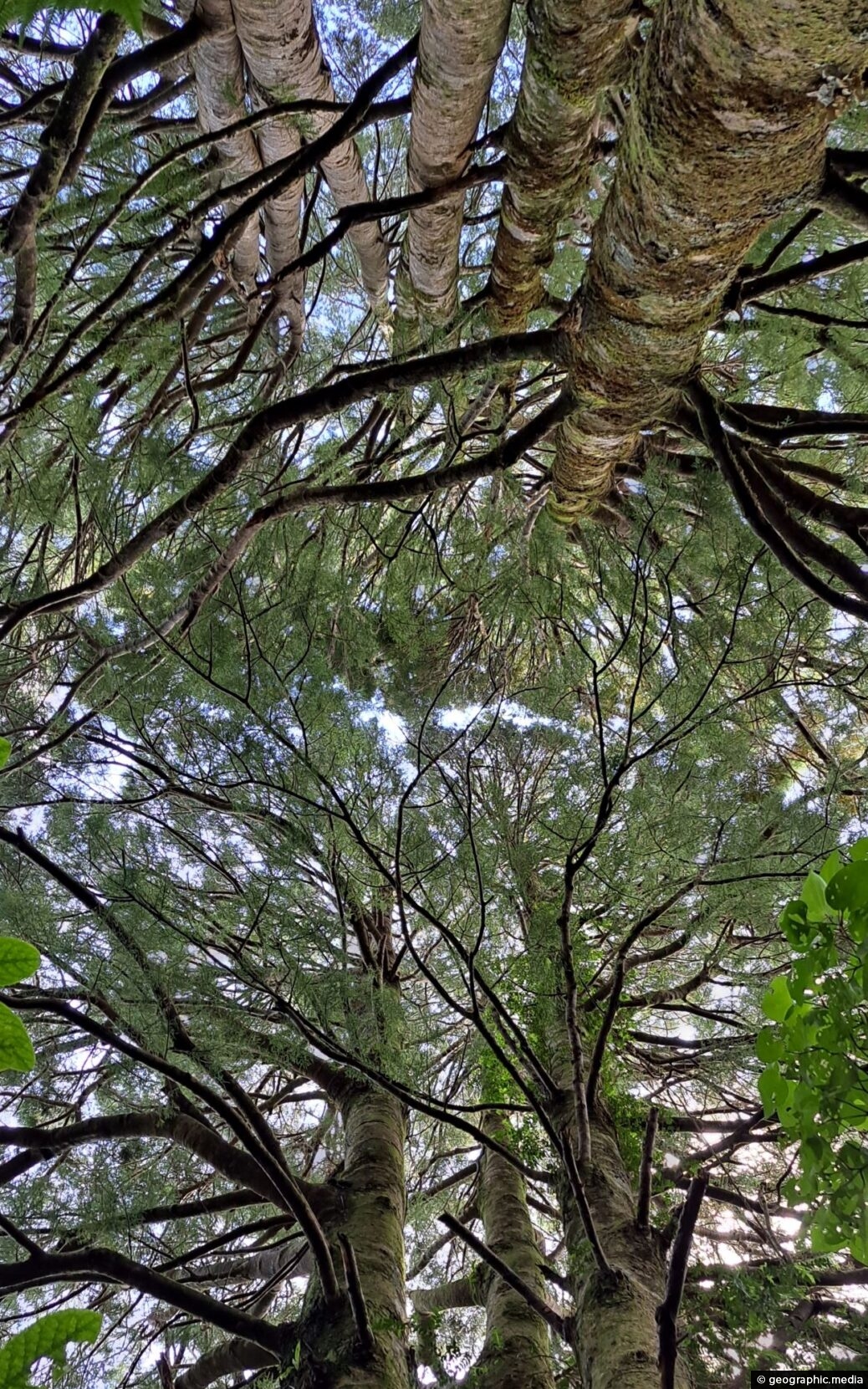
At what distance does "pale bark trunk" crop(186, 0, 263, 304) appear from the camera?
1.84 m

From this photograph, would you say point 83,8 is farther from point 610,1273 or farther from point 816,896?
point 610,1273

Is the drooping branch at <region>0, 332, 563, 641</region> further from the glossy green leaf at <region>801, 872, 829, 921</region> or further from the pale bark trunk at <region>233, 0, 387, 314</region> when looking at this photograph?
the glossy green leaf at <region>801, 872, 829, 921</region>

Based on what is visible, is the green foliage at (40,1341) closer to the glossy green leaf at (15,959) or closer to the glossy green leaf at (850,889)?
the glossy green leaf at (15,959)

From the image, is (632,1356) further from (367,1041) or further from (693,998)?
(693,998)

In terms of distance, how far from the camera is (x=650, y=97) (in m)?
1.04

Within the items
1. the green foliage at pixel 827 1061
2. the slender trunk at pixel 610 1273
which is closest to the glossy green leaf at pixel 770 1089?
the green foliage at pixel 827 1061

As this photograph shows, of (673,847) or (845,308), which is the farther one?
(673,847)

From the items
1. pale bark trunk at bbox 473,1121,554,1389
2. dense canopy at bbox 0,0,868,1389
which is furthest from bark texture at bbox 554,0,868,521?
pale bark trunk at bbox 473,1121,554,1389

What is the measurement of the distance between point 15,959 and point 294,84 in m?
2.34

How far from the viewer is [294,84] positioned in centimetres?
197

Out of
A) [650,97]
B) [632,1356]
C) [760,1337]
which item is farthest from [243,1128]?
[650,97]

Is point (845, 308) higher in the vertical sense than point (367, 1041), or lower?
higher

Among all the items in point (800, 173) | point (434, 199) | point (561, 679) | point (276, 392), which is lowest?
point (800, 173)

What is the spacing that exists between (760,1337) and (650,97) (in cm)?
236
